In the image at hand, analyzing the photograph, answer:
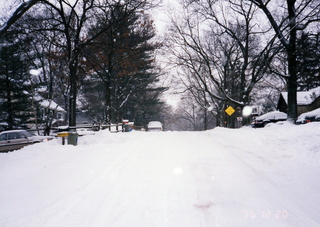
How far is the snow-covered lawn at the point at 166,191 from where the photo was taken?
→ 9.36ft

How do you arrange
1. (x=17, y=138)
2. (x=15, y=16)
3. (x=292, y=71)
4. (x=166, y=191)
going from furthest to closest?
(x=292, y=71) → (x=17, y=138) → (x=15, y=16) → (x=166, y=191)

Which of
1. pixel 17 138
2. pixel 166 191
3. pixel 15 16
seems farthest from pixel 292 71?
pixel 17 138

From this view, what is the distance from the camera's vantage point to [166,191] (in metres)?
3.68

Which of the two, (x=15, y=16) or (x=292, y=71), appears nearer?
(x=15, y=16)

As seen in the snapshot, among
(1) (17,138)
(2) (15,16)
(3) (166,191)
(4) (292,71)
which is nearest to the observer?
(3) (166,191)

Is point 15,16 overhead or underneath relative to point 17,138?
overhead

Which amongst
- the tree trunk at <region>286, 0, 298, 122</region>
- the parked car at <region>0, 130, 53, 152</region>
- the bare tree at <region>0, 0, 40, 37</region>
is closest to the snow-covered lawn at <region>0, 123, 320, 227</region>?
the parked car at <region>0, 130, 53, 152</region>

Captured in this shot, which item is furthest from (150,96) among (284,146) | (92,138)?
(284,146)

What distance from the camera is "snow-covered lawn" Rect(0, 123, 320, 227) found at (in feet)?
9.36

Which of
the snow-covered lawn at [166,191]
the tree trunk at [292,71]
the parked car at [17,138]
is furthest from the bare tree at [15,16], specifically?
the tree trunk at [292,71]

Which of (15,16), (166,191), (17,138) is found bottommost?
(166,191)

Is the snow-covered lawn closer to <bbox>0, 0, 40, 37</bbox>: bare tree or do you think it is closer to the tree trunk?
<bbox>0, 0, 40, 37</bbox>: bare tree

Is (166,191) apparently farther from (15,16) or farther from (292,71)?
(292,71)

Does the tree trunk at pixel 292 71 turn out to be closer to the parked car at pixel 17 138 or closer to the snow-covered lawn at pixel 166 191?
the snow-covered lawn at pixel 166 191
